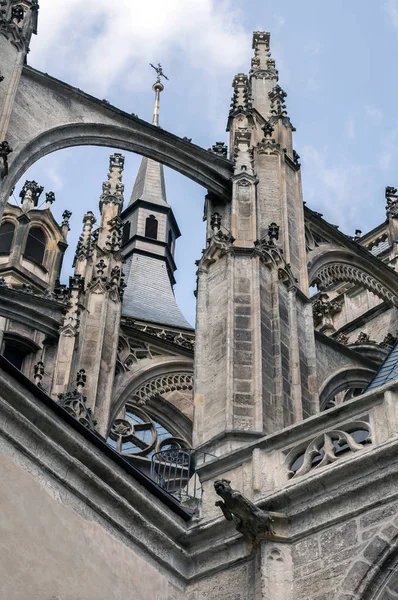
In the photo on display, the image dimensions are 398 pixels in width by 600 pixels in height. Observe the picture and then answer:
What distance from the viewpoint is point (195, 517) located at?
8.22 m

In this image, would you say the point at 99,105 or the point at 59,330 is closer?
the point at 99,105

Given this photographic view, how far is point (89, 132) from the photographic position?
496 inches

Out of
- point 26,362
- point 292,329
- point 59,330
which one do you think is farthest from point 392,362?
point 26,362

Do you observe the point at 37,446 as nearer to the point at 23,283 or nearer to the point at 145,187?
the point at 23,283

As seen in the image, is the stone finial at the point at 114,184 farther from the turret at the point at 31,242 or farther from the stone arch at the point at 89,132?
the stone arch at the point at 89,132

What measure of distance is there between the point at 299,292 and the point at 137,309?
12.6 metres

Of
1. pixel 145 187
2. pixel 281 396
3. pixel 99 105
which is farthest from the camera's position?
pixel 145 187

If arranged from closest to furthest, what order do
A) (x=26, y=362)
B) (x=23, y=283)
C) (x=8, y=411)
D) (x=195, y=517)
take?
(x=8, y=411) < (x=195, y=517) < (x=26, y=362) < (x=23, y=283)

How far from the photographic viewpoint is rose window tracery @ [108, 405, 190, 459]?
17781 mm

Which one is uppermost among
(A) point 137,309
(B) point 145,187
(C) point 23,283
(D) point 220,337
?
(B) point 145,187

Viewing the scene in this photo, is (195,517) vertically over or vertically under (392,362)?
under

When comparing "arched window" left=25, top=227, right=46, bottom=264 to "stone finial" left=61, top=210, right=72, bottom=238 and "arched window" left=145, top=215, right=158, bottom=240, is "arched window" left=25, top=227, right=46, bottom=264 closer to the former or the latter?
"stone finial" left=61, top=210, right=72, bottom=238

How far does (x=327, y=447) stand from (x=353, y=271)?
7.11 m

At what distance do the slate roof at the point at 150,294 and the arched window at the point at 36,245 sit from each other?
7.35ft
